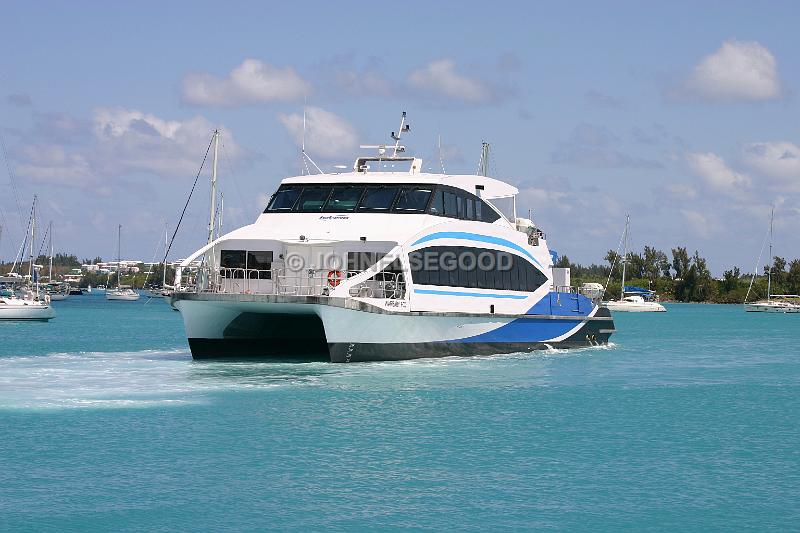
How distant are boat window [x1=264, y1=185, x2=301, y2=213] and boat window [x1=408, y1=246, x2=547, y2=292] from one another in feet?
14.1

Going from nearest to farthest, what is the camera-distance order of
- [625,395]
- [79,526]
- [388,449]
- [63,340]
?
[79,526], [388,449], [625,395], [63,340]

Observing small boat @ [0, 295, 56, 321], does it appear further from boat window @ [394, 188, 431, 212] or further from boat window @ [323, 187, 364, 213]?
boat window @ [394, 188, 431, 212]

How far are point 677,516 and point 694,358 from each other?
25.7 m

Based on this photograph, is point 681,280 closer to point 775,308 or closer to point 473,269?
point 775,308

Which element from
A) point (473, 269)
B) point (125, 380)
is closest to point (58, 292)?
point (473, 269)

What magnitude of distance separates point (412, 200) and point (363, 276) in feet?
12.3

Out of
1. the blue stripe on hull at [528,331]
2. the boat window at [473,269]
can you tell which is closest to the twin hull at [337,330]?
the blue stripe on hull at [528,331]

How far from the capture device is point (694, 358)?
3822cm

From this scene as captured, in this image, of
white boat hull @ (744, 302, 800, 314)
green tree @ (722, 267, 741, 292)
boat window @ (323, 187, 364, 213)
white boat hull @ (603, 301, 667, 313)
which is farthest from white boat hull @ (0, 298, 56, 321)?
green tree @ (722, 267, 741, 292)

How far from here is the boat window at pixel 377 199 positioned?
28141 millimetres

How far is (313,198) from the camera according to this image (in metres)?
28.8

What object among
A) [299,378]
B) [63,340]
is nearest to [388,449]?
[299,378]

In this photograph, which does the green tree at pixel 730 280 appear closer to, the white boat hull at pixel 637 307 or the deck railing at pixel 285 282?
the white boat hull at pixel 637 307

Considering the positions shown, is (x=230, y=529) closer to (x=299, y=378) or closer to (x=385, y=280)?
(x=299, y=378)
